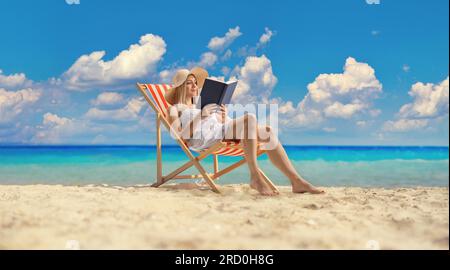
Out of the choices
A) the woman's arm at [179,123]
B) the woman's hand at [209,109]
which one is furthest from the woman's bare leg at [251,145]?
the woman's arm at [179,123]

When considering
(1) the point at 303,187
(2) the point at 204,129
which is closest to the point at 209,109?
(2) the point at 204,129

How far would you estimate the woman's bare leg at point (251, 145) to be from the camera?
3646 millimetres

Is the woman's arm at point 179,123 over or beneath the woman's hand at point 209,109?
beneath

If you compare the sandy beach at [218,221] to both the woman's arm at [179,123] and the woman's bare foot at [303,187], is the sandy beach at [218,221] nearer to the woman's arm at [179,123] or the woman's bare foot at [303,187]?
the woman's bare foot at [303,187]

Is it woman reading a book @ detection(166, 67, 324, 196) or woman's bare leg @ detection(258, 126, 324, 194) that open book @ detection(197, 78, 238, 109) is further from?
woman's bare leg @ detection(258, 126, 324, 194)

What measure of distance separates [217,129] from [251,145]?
0.40 meters

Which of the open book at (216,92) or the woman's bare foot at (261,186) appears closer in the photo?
the woman's bare foot at (261,186)

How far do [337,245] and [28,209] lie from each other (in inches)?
77.7

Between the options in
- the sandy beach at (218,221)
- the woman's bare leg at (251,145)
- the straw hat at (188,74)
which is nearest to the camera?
the sandy beach at (218,221)

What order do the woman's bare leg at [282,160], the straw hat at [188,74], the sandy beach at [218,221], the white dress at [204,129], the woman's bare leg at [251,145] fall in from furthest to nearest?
the straw hat at [188,74] < the white dress at [204,129] < the woman's bare leg at [282,160] < the woman's bare leg at [251,145] < the sandy beach at [218,221]

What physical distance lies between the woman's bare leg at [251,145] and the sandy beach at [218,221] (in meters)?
0.10

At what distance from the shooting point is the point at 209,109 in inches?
156
